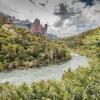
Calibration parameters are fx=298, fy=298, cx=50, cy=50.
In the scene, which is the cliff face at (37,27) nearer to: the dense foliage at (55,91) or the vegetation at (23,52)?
the vegetation at (23,52)

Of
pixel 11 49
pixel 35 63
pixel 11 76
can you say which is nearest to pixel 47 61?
pixel 35 63

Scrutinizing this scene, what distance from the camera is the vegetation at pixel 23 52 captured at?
86.3 m

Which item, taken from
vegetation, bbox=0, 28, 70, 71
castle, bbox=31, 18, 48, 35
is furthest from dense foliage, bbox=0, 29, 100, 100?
castle, bbox=31, 18, 48, 35

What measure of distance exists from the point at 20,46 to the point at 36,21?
300 feet

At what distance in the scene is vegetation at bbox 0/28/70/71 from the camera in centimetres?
8631

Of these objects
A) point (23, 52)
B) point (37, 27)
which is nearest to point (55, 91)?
point (23, 52)

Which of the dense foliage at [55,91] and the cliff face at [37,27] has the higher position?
the cliff face at [37,27]

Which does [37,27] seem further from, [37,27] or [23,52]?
[23,52]

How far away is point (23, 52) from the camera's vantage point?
303ft

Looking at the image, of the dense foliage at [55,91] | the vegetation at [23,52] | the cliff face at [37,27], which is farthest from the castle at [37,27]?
the dense foliage at [55,91]

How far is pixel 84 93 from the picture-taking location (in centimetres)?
2738

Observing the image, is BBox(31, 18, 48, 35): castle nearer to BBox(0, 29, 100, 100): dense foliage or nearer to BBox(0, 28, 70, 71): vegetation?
BBox(0, 28, 70, 71): vegetation

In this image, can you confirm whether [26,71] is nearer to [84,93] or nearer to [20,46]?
[20,46]

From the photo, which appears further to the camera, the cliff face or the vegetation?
the cliff face
